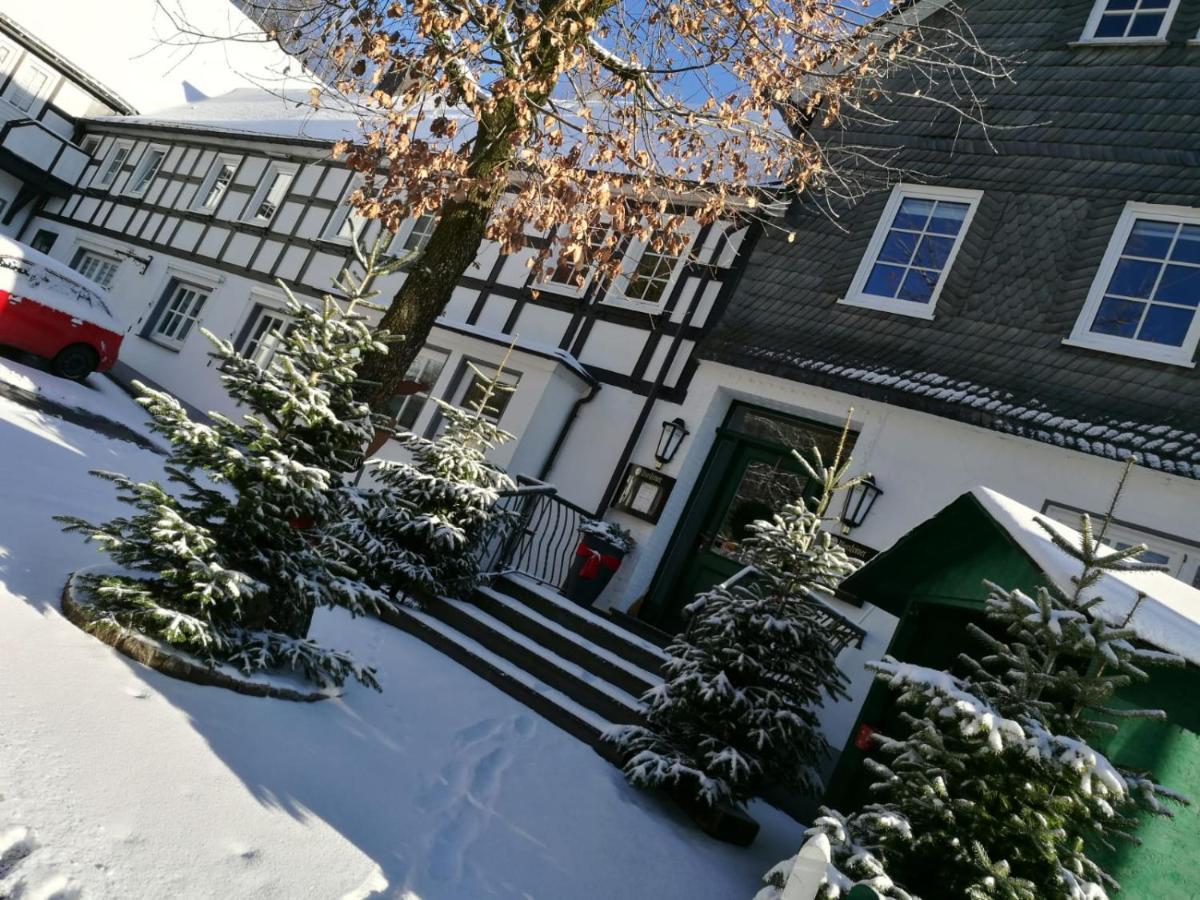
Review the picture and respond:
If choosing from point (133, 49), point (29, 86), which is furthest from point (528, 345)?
point (133, 49)

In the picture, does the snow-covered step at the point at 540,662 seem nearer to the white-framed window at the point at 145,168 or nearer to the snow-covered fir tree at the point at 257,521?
the snow-covered fir tree at the point at 257,521

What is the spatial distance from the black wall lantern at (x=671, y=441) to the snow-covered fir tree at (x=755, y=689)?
3672 mm

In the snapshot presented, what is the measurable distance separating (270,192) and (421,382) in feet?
26.2

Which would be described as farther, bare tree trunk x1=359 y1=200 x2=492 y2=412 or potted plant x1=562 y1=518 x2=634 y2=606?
potted plant x1=562 y1=518 x2=634 y2=606

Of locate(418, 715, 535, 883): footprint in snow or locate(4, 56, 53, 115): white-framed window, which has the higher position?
locate(4, 56, 53, 115): white-framed window

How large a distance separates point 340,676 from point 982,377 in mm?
6519

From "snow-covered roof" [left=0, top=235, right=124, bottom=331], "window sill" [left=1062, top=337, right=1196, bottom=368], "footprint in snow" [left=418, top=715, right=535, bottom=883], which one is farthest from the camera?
"snow-covered roof" [left=0, top=235, right=124, bottom=331]

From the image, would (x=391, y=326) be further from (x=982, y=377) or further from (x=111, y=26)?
(x=111, y=26)

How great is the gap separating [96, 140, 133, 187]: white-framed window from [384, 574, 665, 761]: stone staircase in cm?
1890

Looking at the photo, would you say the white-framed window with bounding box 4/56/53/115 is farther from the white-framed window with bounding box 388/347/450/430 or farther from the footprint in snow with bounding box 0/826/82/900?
the footprint in snow with bounding box 0/826/82/900

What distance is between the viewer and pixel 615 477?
33.6ft

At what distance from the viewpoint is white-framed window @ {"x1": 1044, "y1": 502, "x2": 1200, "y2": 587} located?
267 inches

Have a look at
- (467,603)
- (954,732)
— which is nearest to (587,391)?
(467,603)

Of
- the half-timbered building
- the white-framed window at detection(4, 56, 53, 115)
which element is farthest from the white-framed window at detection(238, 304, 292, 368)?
the white-framed window at detection(4, 56, 53, 115)
